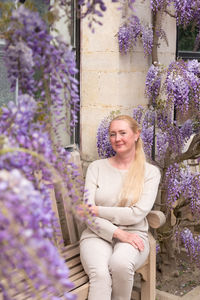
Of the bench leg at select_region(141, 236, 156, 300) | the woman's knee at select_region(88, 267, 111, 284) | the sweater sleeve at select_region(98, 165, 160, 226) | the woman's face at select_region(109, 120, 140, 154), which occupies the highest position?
the woman's face at select_region(109, 120, 140, 154)

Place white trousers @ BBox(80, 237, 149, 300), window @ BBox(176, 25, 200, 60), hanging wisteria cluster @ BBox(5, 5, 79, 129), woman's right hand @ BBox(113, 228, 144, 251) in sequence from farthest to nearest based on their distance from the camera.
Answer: window @ BBox(176, 25, 200, 60)
woman's right hand @ BBox(113, 228, 144, 251)
white trousers @ BBox(80, 237, 149, 300)
hanging wisteria cluster @ BBox(5, 5, 79, 129)

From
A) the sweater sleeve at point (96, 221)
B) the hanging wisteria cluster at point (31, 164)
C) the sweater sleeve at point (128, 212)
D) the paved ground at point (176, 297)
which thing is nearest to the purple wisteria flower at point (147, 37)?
the sweater sleeve at point (96, 221)

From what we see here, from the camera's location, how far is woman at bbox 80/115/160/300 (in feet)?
8.63

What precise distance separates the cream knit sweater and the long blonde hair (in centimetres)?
3

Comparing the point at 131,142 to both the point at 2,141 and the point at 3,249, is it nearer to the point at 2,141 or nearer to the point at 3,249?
the point at 2,141

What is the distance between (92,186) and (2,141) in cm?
187

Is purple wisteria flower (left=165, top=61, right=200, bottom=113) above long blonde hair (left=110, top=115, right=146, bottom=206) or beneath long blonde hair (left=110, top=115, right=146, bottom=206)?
above

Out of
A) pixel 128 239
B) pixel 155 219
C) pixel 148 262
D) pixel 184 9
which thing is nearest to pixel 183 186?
pixel 155 219

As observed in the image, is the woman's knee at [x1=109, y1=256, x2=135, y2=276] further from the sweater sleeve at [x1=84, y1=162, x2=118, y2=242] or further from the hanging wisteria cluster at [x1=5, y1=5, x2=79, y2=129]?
the hanging wisteria cluster at [x1=5, y1=5, x2=79, y2=129]

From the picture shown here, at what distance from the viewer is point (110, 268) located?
2654mm

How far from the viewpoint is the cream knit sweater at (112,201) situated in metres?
2.82

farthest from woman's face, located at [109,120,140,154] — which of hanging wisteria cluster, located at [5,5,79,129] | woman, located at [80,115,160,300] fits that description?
hanging wisteria cluster, located at [5,5,79,129]

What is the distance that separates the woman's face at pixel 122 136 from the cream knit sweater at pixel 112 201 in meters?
0.15

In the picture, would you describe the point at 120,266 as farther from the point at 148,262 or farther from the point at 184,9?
the point at 184,9
